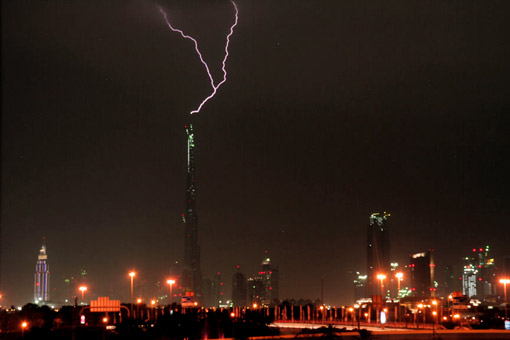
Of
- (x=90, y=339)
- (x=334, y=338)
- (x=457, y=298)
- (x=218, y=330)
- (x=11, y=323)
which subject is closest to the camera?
(x=334, y=338)

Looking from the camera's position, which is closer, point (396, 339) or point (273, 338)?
point (273, 338)

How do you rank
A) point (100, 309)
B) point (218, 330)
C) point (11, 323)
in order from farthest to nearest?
point (11, 323) → point (218, 330) → point (100, 309)

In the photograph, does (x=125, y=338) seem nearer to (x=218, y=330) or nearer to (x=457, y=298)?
(x=218, y=330)

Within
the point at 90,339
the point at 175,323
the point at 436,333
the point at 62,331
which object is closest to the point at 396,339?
the point at 436,333

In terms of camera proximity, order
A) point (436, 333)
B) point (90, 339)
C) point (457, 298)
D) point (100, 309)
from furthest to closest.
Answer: point (457, 298) → point (90, 339) → point (100, 309) → point (436, 333)

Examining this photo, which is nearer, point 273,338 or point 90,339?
point 273,338

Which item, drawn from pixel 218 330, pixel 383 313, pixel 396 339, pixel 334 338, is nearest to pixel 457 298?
pixel 383 313

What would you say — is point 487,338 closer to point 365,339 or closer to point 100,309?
point 365,339

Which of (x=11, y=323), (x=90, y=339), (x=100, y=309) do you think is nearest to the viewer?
(x=100, y=309)
